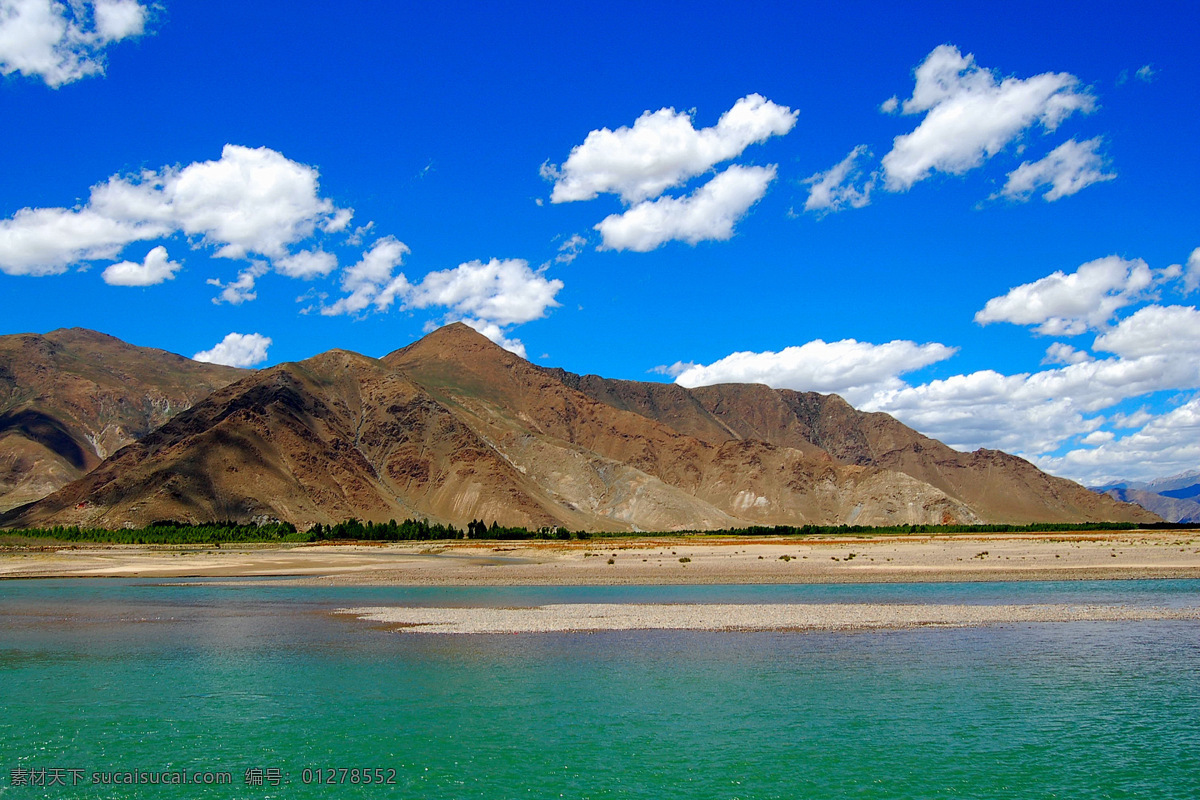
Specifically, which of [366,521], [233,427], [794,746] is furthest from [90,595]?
[233,427]

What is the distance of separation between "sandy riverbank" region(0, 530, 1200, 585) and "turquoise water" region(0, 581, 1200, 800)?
26839mm

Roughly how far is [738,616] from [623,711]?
16.7m

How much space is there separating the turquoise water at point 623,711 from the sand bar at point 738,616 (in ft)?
6.69

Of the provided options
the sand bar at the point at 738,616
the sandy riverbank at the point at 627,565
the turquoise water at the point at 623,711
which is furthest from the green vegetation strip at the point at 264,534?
the turquoise water at the point at 623,711

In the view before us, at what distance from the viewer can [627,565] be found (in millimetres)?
71938

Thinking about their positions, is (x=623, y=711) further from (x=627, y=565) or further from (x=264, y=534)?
(x=264, y=534)

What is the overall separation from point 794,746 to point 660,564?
55.0 metres

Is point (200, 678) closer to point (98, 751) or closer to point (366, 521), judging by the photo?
point (98, 751)

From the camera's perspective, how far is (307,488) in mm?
166750

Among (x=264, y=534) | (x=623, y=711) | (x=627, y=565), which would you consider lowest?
(x=627, y=565)

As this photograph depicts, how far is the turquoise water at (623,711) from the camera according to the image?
15.7 metres

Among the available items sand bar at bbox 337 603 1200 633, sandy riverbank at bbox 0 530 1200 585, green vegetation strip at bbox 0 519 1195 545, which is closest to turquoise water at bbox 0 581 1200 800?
sand bar at bbox 337 603 1200 633

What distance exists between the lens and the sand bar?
109 feet

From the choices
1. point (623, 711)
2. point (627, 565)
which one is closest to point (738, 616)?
point (623, 711)
